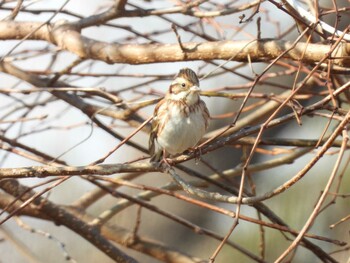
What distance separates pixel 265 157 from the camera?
297 inches

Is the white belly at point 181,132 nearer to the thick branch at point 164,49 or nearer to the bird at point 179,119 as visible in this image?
the bird at point 179,119

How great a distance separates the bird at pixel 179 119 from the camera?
365 centimetres

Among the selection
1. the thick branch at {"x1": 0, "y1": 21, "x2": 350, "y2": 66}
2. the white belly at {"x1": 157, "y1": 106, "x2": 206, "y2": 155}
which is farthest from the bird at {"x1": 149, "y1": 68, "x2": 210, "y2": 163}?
the thick branch at {"x1": 0, "y1": 21, "x2": 350, "y2": 66}

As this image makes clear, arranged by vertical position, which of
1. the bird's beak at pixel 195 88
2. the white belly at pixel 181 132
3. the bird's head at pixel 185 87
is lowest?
the white belly at pixel 181 132

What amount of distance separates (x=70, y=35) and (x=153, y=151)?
70cm

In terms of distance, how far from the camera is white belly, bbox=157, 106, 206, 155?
3.64 metres

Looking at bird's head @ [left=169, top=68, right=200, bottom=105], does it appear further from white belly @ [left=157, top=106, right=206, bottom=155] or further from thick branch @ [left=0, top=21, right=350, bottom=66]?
thick branch @ [left=0, top=21, right=350, bottom=66]

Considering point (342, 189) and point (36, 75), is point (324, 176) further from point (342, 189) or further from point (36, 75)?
point (36, 75)

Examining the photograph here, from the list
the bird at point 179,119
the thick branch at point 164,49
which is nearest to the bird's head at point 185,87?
the bird at point 179,119

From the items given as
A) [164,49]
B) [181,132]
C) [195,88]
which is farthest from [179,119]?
[164,49]

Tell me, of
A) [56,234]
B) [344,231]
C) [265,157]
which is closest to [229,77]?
[265,157]

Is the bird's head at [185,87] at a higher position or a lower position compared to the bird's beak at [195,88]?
higher

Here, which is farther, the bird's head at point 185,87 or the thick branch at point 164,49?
the bird's head at point 185,87

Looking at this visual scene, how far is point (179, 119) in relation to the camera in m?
3.74
